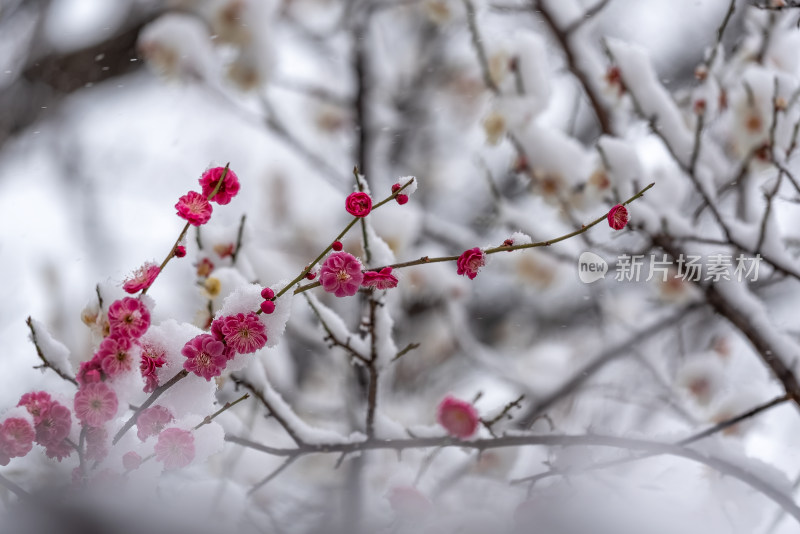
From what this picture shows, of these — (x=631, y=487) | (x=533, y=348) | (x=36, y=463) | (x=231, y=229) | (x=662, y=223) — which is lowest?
(x=36, y=463)

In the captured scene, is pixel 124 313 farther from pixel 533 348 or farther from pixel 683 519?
pixel 533 348

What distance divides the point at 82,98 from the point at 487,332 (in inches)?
53.1

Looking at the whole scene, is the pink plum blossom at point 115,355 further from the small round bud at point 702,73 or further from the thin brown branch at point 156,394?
the small round bud at point 702,73

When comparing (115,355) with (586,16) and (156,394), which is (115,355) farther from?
(586,16)

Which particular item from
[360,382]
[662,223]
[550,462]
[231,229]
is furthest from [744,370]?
[231,229]

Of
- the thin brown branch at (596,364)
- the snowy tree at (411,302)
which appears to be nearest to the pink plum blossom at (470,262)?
the snowy tree at (411,302)

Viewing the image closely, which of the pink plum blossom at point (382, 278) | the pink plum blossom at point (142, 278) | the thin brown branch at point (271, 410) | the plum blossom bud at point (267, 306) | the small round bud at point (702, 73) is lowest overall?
the plum blossom bud at point (267, 306)

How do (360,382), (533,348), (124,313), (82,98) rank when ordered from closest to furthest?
(124,313) < (360,382) < (82,98) < (533,348)

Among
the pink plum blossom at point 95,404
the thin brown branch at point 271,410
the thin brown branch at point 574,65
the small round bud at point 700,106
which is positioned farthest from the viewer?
the thin brown branch at point 574,65

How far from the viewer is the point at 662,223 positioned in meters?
0.77

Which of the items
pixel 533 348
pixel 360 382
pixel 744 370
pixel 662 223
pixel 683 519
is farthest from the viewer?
pixel 533 348

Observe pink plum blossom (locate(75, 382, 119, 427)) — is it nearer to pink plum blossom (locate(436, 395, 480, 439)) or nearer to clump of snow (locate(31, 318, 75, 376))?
clump of snow (locate(31, 318, 75, 376))

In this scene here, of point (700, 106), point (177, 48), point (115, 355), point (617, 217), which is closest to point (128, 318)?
point (115, 355)

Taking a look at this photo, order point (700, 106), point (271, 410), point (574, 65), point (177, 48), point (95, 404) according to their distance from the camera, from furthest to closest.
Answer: point (177, 48)
point (574, 65)
point (700, 106)
point (271, 410)
point (95, 404)
